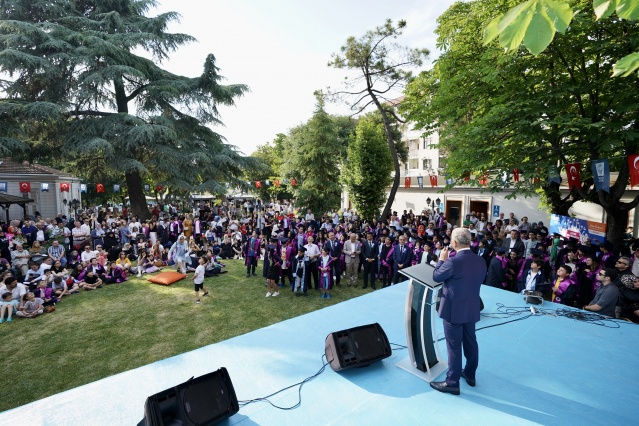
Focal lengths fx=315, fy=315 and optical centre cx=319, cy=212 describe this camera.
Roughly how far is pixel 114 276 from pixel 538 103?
46.7 feet

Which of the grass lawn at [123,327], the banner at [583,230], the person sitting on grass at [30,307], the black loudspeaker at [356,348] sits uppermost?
the banner at [583,230]

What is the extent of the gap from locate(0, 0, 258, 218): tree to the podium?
56.8ft

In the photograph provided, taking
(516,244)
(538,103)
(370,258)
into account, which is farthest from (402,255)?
(538,103)

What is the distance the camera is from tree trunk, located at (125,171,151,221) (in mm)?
19172

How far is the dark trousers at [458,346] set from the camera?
3484 millimetres

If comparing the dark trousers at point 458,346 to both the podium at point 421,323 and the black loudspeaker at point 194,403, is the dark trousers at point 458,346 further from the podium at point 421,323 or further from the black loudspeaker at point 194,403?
the black loudspeaker at point 194,403

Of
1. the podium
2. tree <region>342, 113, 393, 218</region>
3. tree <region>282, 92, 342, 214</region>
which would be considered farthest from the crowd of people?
tree <region>282, 92, 342, 214</region>

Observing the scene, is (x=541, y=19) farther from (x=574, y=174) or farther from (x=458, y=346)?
(x=574, y=174)

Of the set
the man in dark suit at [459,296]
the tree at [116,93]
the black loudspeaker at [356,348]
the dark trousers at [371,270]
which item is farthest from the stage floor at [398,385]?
the tree at [116,93]

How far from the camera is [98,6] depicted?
1977cm

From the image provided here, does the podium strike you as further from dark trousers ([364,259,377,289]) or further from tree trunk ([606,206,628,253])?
tree trunk ([606,206,628,253])

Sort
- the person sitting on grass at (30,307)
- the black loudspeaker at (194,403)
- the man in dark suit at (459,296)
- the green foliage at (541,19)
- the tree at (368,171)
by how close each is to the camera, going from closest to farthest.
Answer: the green foliage at (541,19), the black loudspeaker at (194,403), the man in dark suit at (459,296), the person sitting on grass at (30,307), the tree at (368,171)

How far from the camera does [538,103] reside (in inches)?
330

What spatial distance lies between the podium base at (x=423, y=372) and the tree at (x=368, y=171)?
691 inches
